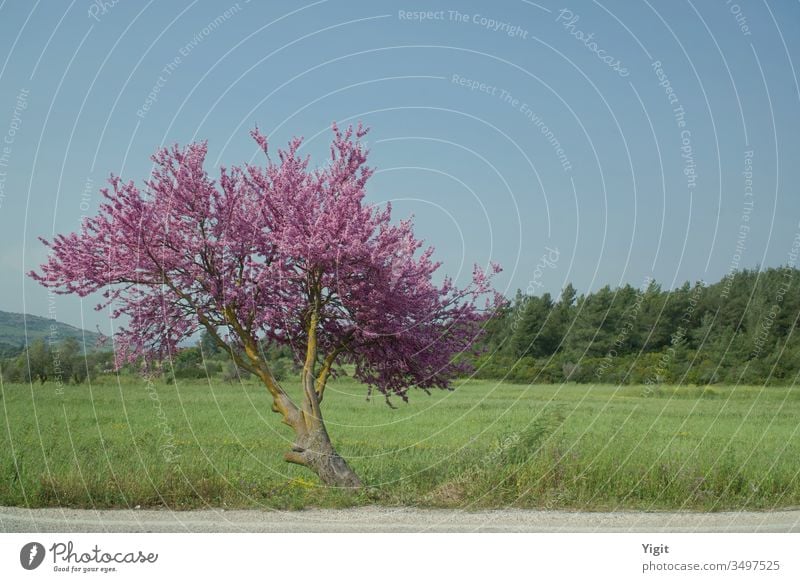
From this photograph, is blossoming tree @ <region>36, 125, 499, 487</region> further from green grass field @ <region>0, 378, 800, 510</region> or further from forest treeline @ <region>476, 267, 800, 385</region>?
forest treeline @ <region>476, 267, 800, 385</region>

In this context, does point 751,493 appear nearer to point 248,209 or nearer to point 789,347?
point 248,209

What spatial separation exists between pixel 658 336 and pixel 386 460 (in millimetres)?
17232

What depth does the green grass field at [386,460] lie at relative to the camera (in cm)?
1173

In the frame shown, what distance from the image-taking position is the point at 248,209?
12164 mm

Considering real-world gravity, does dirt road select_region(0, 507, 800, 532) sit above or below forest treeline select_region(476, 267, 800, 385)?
below

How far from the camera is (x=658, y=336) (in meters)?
29.6

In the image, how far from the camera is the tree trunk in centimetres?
1246

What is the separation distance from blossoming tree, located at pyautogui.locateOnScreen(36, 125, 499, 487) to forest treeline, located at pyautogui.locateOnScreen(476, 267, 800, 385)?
993 cm

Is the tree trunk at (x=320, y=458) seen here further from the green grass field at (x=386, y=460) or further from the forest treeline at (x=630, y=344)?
the forest treeline at (x=630, y=344)

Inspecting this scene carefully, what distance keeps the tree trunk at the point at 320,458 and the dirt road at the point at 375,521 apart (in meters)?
0.82

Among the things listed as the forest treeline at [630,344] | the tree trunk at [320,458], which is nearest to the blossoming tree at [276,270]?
the tree trunk at [320,458]

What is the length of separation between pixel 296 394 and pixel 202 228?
14219 millimetres

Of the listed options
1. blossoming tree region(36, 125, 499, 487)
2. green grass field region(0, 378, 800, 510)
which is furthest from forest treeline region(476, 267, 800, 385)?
blossoming tree region(36, 125, 499, 487)

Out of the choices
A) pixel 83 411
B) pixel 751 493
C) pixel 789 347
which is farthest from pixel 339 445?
pixel 789 347
